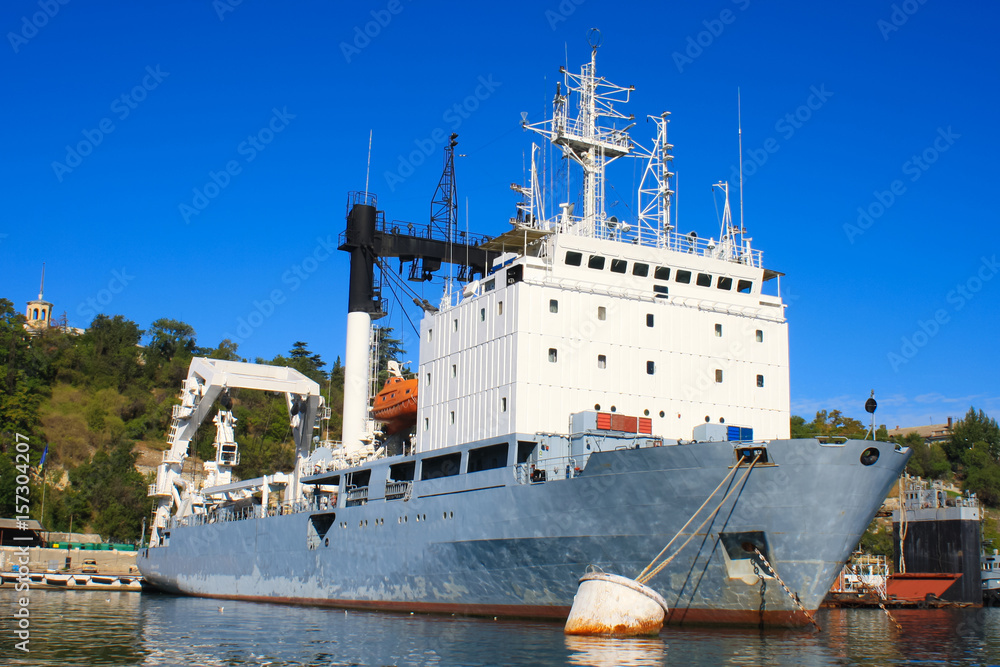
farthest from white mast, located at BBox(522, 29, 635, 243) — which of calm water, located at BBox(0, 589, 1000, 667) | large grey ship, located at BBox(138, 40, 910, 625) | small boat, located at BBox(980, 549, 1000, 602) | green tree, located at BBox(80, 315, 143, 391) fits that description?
green tree, located at BBox(80, 315, 143, 391)

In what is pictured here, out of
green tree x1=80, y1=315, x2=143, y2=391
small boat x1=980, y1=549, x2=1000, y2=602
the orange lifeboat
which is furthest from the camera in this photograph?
green tree x1=80, y1=315, x2=143, y2=391

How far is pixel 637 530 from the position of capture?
64.8 ft

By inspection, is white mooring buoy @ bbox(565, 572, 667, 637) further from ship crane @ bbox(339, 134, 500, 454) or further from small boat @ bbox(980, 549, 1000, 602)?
small boat @ bbox(980, 549, 1000, 602)

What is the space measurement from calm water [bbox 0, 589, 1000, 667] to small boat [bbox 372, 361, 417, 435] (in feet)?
23.0

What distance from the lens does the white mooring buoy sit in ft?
58.3

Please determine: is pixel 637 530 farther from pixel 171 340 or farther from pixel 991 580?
pixel 171 340

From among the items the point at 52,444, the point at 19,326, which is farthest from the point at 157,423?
the point at 19,326

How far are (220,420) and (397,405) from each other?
1415 cm

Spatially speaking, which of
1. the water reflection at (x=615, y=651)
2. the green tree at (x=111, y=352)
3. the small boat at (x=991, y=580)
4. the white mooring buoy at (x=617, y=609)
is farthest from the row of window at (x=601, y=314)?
the green tree at (x=111, y=352)

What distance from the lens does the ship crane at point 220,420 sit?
3694 cm

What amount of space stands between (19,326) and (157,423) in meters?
16.2

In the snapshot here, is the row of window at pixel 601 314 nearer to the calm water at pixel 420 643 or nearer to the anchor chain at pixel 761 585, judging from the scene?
the anchor chain at pixel 761 585

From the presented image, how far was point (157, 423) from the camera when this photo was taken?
76562mm

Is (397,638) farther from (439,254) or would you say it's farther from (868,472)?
(439,254)
